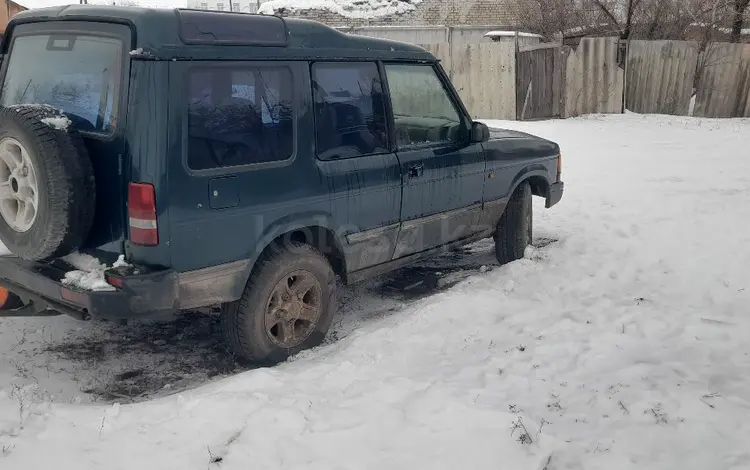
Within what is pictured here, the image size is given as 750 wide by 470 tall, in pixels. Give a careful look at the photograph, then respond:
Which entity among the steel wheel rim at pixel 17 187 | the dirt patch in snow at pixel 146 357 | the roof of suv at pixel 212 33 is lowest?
the dirt patch in snow at pixel 146 357

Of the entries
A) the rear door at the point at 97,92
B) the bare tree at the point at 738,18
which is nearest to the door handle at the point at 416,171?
the rear door at the point at 97,92

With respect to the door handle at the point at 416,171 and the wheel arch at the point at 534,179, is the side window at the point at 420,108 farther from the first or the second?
the wheel arch at the point at 534,179

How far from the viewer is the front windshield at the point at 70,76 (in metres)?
3.46

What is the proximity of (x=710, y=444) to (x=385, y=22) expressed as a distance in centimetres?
2295

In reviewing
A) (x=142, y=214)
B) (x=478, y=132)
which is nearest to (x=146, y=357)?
(x=142, y=214)

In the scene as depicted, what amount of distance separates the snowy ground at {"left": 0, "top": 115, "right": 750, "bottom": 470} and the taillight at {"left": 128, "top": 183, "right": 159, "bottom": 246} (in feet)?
2.76

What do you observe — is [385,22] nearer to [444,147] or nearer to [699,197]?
[699,197]

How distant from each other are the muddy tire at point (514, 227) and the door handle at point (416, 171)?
1526 millimetres

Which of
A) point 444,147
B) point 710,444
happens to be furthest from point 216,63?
point 710,444

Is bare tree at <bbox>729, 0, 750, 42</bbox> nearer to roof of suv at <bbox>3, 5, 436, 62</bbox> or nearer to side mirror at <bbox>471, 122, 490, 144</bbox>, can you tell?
side mirror at <bbox>471, 122, 490, 144</bbox>

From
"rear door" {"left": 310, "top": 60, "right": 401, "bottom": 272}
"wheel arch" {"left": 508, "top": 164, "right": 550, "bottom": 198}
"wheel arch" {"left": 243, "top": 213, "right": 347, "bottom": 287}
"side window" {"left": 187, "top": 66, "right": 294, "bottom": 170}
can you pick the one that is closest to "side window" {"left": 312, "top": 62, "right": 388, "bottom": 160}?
"rear door" {"left": 310, "top": 60, "right": 401, "bottom": 272}

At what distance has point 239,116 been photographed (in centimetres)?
372

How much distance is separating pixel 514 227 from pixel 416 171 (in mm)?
1660

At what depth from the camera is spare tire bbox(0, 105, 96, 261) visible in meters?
3.33
